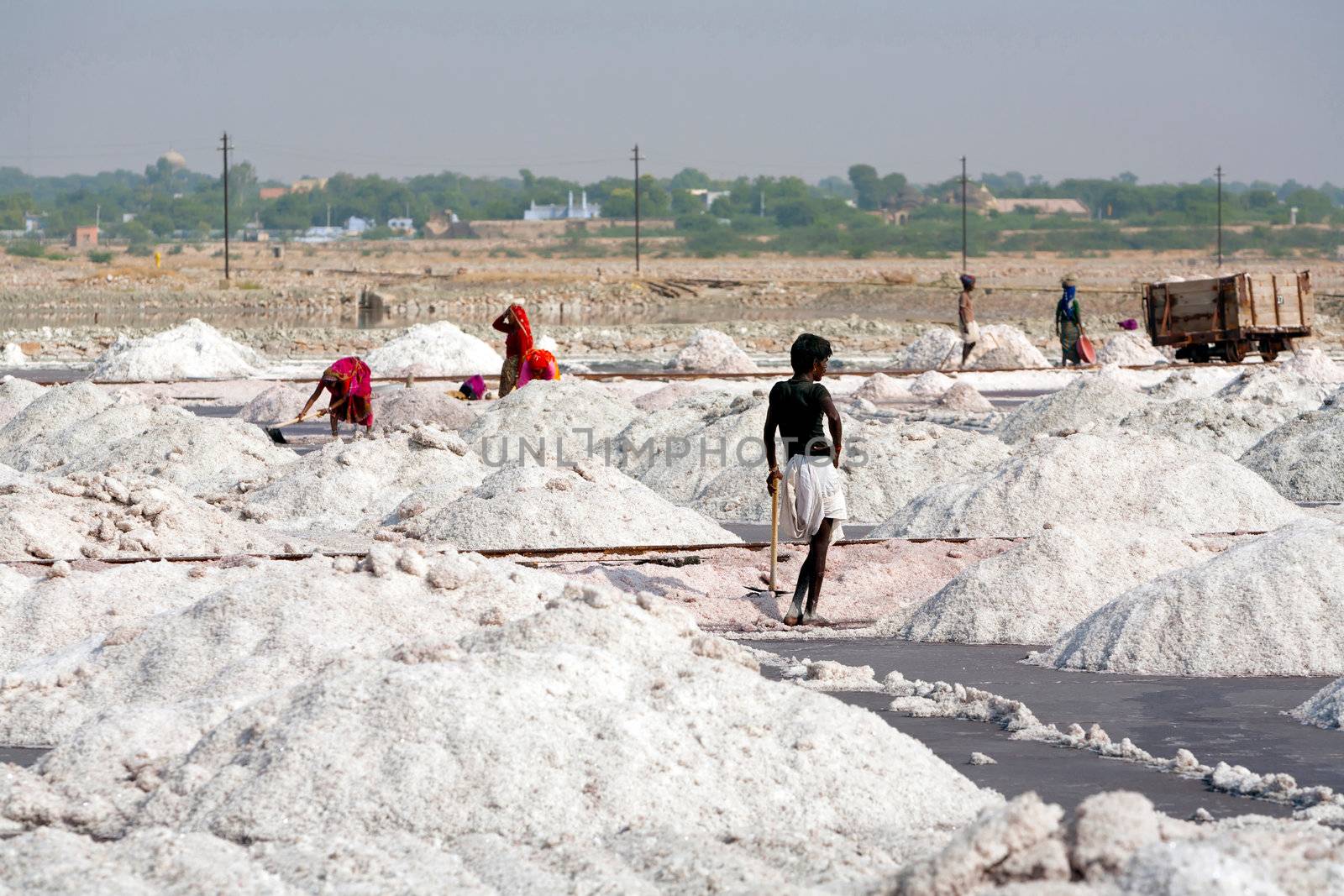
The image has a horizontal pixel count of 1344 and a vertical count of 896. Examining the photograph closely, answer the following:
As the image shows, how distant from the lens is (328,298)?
4972 centimetres

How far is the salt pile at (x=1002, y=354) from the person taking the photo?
1038 inches

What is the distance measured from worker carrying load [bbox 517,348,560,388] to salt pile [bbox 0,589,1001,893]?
1153 centimetres

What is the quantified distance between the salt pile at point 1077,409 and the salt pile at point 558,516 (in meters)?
5.63

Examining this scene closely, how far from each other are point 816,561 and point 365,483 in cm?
534

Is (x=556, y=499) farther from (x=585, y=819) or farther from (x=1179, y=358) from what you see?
(x=1179, y=358)

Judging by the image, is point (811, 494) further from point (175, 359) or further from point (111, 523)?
point (175, 359)

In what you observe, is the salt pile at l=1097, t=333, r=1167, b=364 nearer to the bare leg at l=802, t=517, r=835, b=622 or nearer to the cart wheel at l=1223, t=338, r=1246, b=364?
the cart wheel at l=1223, t=338, r=1246, b=364

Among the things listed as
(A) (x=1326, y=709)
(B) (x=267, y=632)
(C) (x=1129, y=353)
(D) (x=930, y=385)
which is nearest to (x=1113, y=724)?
(A) (x=1326, y=709)

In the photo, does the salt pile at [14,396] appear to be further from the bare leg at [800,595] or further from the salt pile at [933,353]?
the bare leg at [800,595]

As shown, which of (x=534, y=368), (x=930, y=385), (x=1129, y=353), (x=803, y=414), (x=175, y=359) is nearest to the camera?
(x=803, y=414)

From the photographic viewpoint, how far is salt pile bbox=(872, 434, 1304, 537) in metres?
11.3

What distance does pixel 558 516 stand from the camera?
1122 cm

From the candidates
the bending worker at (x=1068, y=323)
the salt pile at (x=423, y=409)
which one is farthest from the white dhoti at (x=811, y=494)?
the bending worker at (x=1068, y=323)

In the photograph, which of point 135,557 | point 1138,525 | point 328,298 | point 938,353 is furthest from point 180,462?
point 328,298
